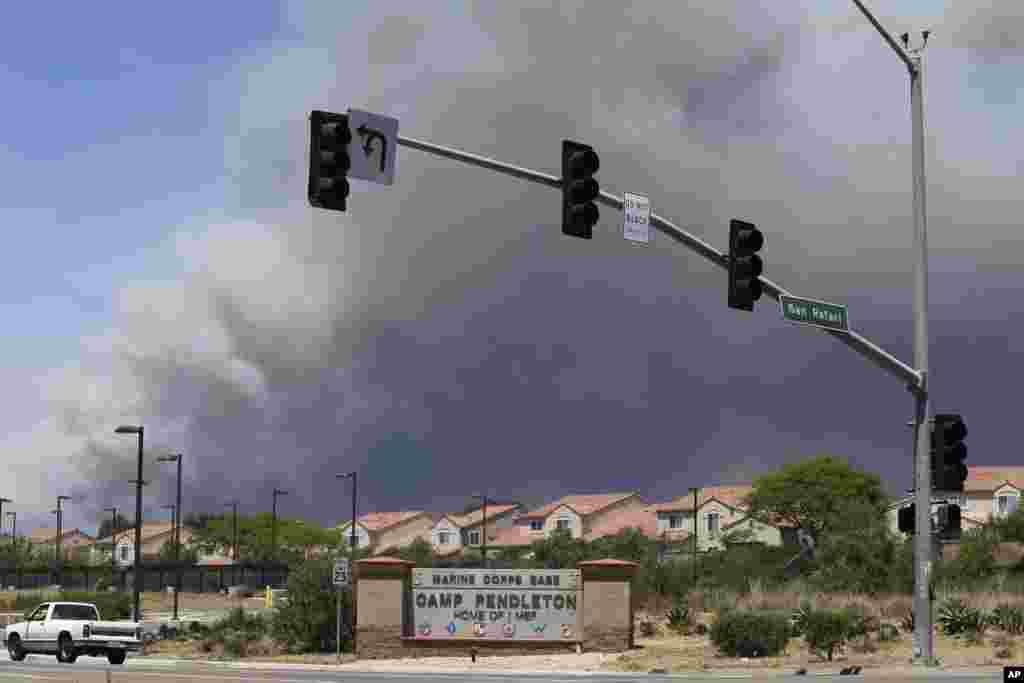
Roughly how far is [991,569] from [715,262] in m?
40.0

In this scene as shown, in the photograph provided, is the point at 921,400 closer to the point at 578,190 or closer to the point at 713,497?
the point at 578,190

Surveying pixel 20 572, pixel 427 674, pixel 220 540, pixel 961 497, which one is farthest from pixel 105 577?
pixel 961 497

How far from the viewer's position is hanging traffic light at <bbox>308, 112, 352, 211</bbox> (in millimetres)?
19828

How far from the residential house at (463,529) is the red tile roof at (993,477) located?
→ 59.7 meters

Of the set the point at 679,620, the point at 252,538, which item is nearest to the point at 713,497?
the point at 252,538

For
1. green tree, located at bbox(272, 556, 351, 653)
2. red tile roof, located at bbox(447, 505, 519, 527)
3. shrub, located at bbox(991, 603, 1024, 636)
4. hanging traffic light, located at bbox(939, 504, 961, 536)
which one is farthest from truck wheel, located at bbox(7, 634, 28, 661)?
red tile roof, located at bbox(447, 505, 519, 527)

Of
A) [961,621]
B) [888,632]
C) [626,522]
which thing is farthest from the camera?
[626,522]

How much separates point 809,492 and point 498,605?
108 meters

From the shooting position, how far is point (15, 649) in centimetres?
4488

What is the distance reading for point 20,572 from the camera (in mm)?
130375

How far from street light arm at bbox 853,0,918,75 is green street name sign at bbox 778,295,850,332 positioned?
5.30m

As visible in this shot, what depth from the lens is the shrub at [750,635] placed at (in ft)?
127

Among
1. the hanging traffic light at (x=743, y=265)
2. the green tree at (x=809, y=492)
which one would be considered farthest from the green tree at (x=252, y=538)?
the hanging traffic light at (x=743, y=265)

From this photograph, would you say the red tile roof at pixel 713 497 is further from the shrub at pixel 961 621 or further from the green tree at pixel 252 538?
the shrub at pixel 961 621
